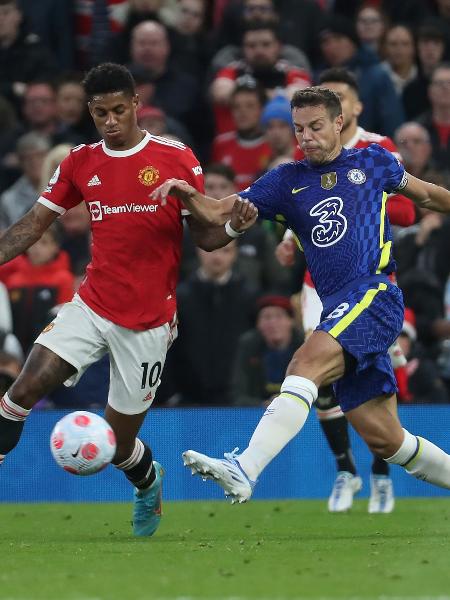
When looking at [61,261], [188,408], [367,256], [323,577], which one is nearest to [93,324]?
[367,256]

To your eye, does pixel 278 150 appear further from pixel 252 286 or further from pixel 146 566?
pixel 146 566

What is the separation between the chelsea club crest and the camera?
29.0ft

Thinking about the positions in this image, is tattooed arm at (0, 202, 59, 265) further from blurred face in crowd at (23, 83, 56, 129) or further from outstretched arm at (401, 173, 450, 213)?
blurred face in crowd at (23, 83, 56, 129)

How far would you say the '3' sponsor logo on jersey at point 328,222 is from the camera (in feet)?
28.6

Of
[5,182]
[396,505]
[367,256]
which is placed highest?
[367,256]

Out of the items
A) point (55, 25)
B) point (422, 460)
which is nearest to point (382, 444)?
point (422, 460)

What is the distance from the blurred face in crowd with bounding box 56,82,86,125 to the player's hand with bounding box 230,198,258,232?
781cm

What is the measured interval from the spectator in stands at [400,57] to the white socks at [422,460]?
822 centimetres

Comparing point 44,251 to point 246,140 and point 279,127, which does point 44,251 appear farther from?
point 246,140

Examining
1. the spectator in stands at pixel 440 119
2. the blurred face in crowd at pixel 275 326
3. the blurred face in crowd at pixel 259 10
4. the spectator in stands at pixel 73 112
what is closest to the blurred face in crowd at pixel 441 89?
the spectator in stands at pixel 440 119

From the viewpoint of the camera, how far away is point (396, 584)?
6.79 metres

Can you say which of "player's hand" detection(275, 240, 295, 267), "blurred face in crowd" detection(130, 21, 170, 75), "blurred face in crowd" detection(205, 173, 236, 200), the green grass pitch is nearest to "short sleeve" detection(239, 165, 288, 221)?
"player's hand" detection(275, 240, 295, 267)

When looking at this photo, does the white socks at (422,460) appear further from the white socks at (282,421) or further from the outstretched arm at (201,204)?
the outstretched arm at (201,204)

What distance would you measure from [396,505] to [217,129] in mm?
5989
